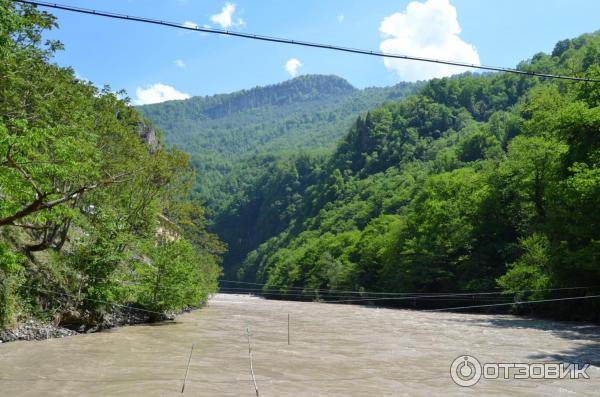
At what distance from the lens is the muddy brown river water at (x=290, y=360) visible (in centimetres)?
1252

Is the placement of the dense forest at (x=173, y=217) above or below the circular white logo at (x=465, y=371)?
above

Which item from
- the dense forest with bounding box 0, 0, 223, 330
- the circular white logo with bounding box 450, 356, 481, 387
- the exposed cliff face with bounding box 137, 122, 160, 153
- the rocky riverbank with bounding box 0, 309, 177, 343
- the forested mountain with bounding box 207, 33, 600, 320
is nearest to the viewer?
the circular white logo with bounding box 450, 356, 481, 387

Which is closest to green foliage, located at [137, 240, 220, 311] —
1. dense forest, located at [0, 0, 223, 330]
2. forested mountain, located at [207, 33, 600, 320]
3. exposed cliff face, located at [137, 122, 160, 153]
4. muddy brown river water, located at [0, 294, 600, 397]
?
dense forest, located at [0, 0, 223, 330]

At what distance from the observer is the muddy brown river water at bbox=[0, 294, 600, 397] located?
12516 millimetres

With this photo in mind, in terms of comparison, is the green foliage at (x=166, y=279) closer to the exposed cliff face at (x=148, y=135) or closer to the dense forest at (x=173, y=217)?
the dense forest at (x=173, y=217)

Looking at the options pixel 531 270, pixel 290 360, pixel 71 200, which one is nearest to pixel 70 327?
pixel 71 200

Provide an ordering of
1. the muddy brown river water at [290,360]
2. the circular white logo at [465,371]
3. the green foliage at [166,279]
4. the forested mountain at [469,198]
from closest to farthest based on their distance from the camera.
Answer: the muddy brown river water at [290,360]
the circular white logo at [465,371]
the green foliage at [166,279]
the forested mountain at [469,198]

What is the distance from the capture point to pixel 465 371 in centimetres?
1580

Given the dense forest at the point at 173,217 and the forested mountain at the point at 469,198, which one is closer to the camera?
the dense forest at the point at 173,217

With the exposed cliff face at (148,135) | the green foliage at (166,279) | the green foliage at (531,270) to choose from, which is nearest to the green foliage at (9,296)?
the green foliage at (166,279)

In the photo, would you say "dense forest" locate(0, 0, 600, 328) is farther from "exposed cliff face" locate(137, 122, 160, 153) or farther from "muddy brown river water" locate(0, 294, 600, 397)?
"muddy brown river water" locate(0, 294, 600, 397)

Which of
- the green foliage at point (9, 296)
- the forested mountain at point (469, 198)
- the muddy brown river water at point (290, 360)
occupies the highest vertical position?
the forested mountain at point (469, 198)

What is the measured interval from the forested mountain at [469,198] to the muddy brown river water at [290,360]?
7.01 metres

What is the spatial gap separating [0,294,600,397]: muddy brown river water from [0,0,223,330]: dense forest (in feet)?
6.24
